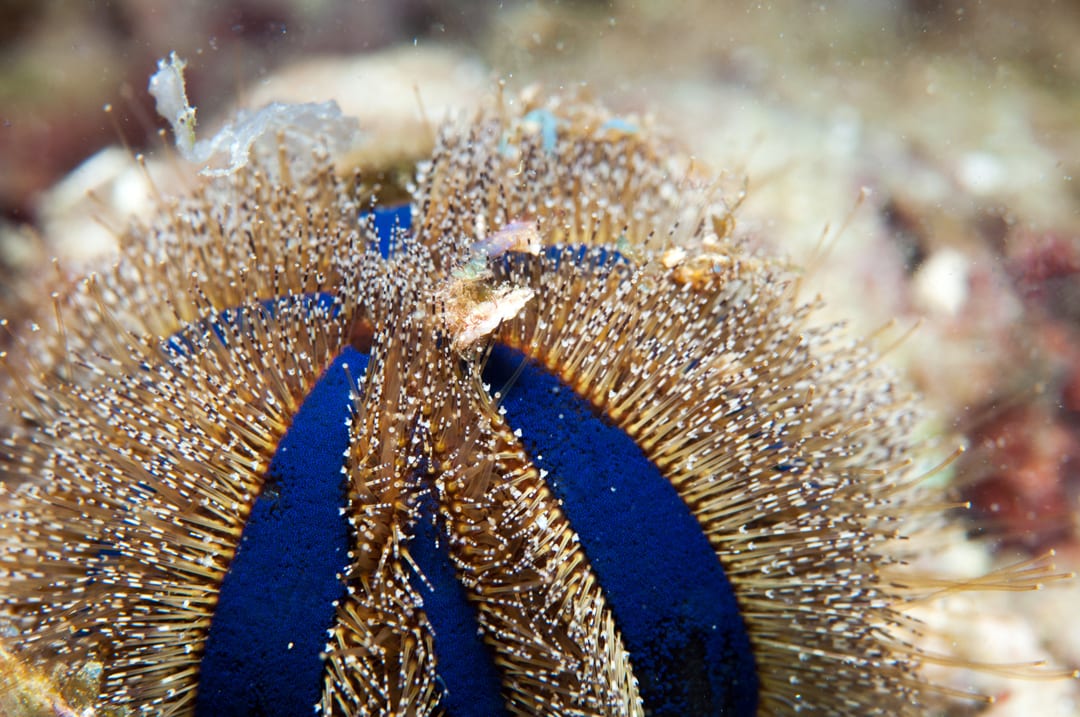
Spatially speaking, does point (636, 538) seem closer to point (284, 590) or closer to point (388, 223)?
point (284, 590)

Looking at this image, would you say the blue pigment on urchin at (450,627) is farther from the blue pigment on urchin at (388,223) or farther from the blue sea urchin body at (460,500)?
the blue pigment on urchin at (388,223)

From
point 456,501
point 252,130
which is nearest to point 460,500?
point 456,501

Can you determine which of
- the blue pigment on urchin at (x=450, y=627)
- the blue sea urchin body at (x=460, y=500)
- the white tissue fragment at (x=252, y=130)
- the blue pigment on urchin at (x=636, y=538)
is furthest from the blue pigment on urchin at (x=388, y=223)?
the blue pigment on urchin at (x=450, y=627)

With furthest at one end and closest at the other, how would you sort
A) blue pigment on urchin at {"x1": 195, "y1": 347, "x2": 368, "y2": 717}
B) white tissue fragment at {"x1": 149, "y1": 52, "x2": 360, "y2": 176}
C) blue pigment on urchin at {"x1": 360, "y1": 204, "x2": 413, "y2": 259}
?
white tissue fragment at {"x1": 149, "y1": 52, "x2": 360, "y2": 176} → blue pigment on urchin at {"x1": 360, "y1": 204, "x2": 413, "y2": 259} → blue pigment on urchin at {"x1": 195, "y1": 347, "x2": 368, "y2": 717}

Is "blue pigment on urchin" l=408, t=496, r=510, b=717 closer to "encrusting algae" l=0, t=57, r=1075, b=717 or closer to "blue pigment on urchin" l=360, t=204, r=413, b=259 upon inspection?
"encrusting algae" l=0, t=57, r=1075, b=717

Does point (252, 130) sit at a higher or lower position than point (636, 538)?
higher

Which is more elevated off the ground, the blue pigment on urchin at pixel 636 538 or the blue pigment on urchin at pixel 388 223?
the blue pigment on urchin at pixel 388 223

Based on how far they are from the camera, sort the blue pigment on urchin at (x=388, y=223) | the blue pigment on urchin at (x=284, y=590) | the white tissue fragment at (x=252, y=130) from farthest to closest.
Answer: the white tissue fragment at (x=252, y=130)
the blue pigment on urchin at (x=388, y=223)
the blue pigment on urchin at (x=284, y=590)

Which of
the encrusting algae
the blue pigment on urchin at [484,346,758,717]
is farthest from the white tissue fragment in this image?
Result: the blue pigment on urchin at [484,346,758,717]
